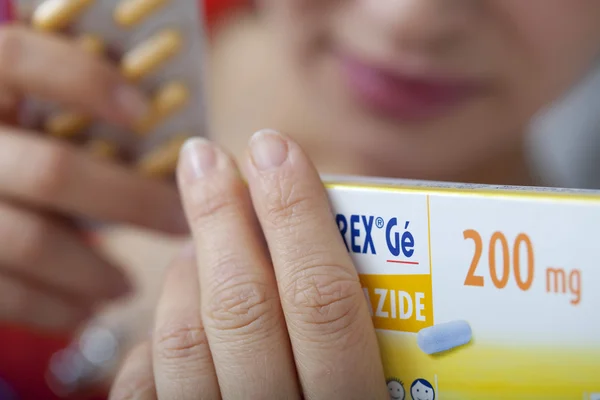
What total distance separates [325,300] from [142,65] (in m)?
0.27

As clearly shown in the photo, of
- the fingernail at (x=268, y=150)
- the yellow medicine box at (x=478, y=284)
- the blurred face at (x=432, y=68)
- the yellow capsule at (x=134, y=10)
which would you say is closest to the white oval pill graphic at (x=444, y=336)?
the yellow medicine box at (x=478, y=284)

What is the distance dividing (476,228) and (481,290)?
3 centimetres

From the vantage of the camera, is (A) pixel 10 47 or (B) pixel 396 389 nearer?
(B) pixel 396 389

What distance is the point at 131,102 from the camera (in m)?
0.48

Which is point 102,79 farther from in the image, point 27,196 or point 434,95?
point 434,95

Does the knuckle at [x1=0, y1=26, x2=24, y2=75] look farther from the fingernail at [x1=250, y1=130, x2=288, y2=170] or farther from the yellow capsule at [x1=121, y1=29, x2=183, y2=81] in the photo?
the fingernail at [x1=250, y1=130, x2=288, y2=170]

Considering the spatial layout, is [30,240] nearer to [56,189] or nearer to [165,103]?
[56,189]

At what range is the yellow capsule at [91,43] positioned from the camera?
1.54 feet

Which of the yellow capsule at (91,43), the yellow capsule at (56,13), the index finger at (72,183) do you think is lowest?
the index finger at (72,183)

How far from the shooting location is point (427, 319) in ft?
0.93

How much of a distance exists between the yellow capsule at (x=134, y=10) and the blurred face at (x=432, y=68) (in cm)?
12

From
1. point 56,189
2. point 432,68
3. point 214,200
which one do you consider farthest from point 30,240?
point 432,68

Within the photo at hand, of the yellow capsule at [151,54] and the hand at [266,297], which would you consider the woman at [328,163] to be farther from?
the yellow capsule at [151,54]

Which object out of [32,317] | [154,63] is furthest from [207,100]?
[32,317]
